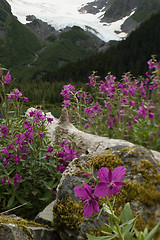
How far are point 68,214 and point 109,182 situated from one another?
1.41 m

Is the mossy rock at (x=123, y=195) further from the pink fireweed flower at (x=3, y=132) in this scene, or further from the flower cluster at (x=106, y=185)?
the pink fireweed flower at (x=3, y=132)

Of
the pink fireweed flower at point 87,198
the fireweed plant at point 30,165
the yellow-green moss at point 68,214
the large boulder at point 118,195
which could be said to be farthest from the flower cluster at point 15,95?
the pink fireweed flower at point 87,198

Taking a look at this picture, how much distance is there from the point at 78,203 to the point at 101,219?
0.31m

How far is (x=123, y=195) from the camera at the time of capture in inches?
92.6

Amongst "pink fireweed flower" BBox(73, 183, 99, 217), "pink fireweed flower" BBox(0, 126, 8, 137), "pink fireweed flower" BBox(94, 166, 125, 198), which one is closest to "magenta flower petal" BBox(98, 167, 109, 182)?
"pink fireweed flower" BBox(94, 166, 125, 198)

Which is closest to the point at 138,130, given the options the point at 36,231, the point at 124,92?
the point at 124,92

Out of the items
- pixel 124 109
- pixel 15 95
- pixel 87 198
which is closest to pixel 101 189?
pixel 87 198

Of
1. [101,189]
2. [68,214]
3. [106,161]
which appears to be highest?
[101,189]

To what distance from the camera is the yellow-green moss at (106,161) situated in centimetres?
266

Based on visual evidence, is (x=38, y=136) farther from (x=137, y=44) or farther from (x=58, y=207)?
(x=137, y=44)

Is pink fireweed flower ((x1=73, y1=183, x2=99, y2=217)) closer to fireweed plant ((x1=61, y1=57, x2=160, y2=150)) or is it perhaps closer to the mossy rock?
the mossy rock

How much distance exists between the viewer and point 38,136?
137 inches

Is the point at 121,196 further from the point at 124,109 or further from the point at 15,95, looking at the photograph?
the point at 124,109

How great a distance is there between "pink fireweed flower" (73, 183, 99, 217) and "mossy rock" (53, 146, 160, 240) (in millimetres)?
920
